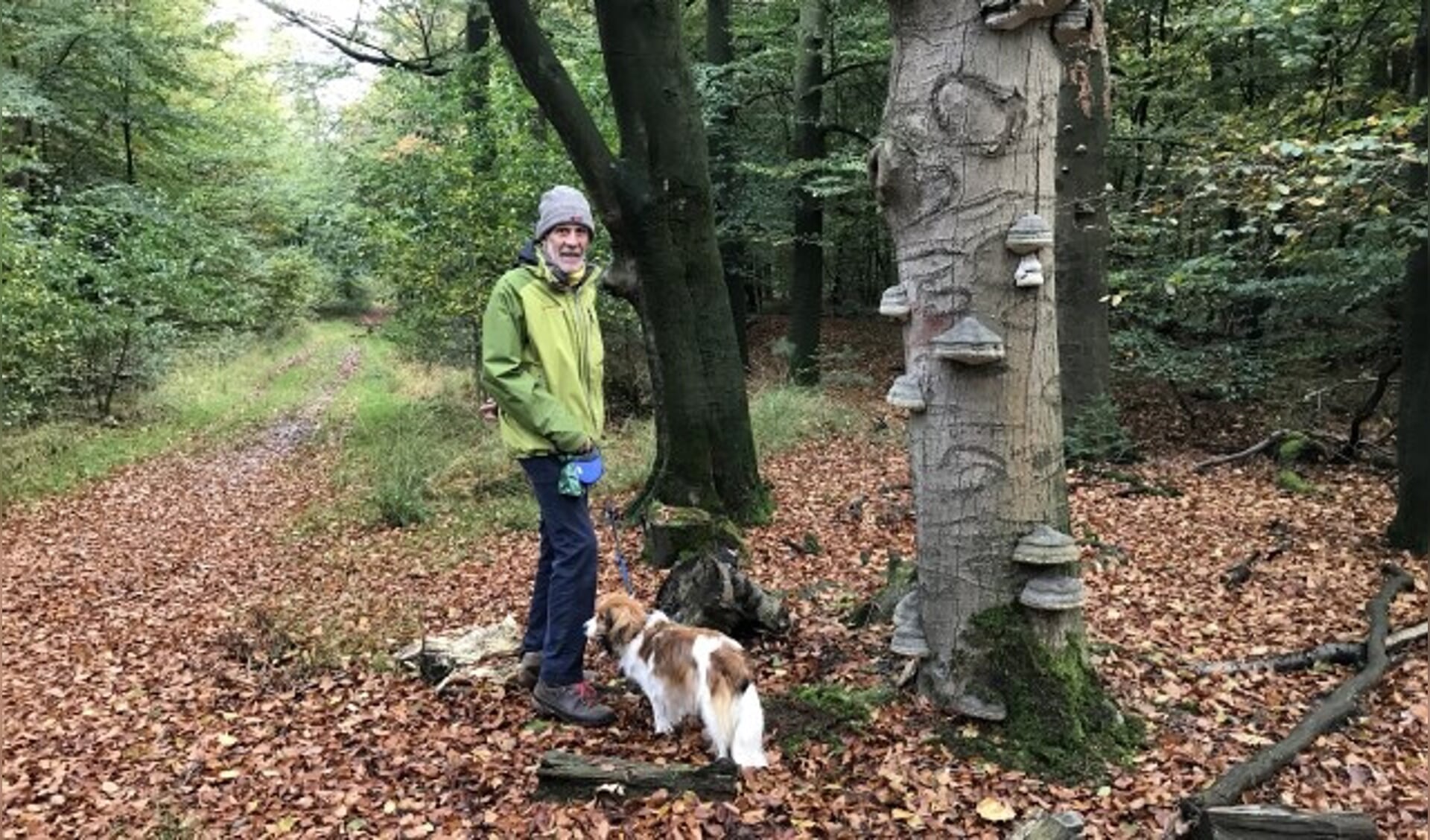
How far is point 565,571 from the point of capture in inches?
181

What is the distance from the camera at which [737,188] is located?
754 inches

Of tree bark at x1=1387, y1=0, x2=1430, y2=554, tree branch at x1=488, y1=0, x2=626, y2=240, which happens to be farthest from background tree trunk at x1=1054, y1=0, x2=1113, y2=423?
tree branch at x1=488, y1=0, x2=626, y2=240

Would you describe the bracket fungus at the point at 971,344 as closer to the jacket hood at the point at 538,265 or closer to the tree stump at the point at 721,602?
the jacket hood at the point at 538,265

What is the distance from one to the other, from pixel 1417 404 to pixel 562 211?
592 centimetres

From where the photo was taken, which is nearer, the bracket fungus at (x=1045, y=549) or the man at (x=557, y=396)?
the bracket fungus at (x=1045, y=549)

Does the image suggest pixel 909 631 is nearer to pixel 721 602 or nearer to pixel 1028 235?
pixel 721 602

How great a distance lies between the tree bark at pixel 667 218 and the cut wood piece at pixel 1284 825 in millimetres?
5515

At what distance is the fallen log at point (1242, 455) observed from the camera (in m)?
9.72

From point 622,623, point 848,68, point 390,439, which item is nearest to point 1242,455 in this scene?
point 622,623

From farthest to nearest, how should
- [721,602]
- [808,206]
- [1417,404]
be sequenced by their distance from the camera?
[808,206]
[1417,404]
[721,602]

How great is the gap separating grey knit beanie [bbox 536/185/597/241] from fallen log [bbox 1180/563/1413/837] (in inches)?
130

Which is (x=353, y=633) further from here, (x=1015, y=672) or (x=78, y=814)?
(x=1015, y=672)

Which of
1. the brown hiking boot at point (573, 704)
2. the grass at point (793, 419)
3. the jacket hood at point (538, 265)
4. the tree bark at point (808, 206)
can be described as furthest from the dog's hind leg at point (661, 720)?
the tree bark at point (808, 206)

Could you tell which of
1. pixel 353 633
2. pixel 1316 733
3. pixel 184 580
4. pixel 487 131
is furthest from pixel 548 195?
pixel 487 131
